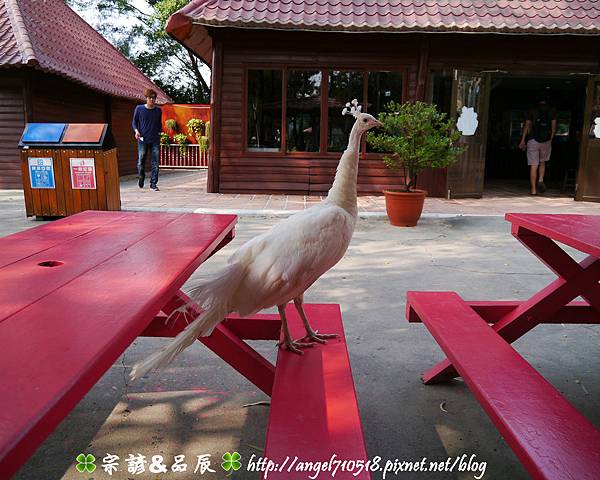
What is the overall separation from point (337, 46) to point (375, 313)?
744 cm

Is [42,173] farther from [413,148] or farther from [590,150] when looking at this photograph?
[590,150]

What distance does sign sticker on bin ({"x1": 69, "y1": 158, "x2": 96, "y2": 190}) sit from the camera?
23.6 ft

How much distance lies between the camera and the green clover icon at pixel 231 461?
205 cm

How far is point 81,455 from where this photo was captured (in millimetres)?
2133

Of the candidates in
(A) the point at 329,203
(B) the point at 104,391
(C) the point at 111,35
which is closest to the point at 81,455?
(B) the point at 104,391

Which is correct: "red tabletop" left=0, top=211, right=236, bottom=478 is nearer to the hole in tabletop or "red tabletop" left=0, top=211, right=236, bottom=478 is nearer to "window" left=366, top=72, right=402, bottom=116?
the hole in tabletop

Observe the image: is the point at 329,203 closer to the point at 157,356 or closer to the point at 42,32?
the point at 157,356

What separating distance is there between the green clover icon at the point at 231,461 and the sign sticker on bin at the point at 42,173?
6255 mm

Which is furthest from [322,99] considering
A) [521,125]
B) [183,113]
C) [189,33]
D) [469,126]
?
[183,113]

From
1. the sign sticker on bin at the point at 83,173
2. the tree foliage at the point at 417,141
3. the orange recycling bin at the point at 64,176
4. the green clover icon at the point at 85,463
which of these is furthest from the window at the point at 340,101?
the green clover icon at the point at 85,463

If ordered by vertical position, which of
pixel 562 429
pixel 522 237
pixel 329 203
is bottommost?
pixel 562 429

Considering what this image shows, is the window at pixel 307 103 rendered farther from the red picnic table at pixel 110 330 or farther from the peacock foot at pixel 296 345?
the peacock foot at pixel 296 345

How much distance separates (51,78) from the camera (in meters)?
11.7

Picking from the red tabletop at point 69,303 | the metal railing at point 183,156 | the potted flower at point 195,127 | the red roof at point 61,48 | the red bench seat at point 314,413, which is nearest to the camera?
the red tabletop at point 69,303
